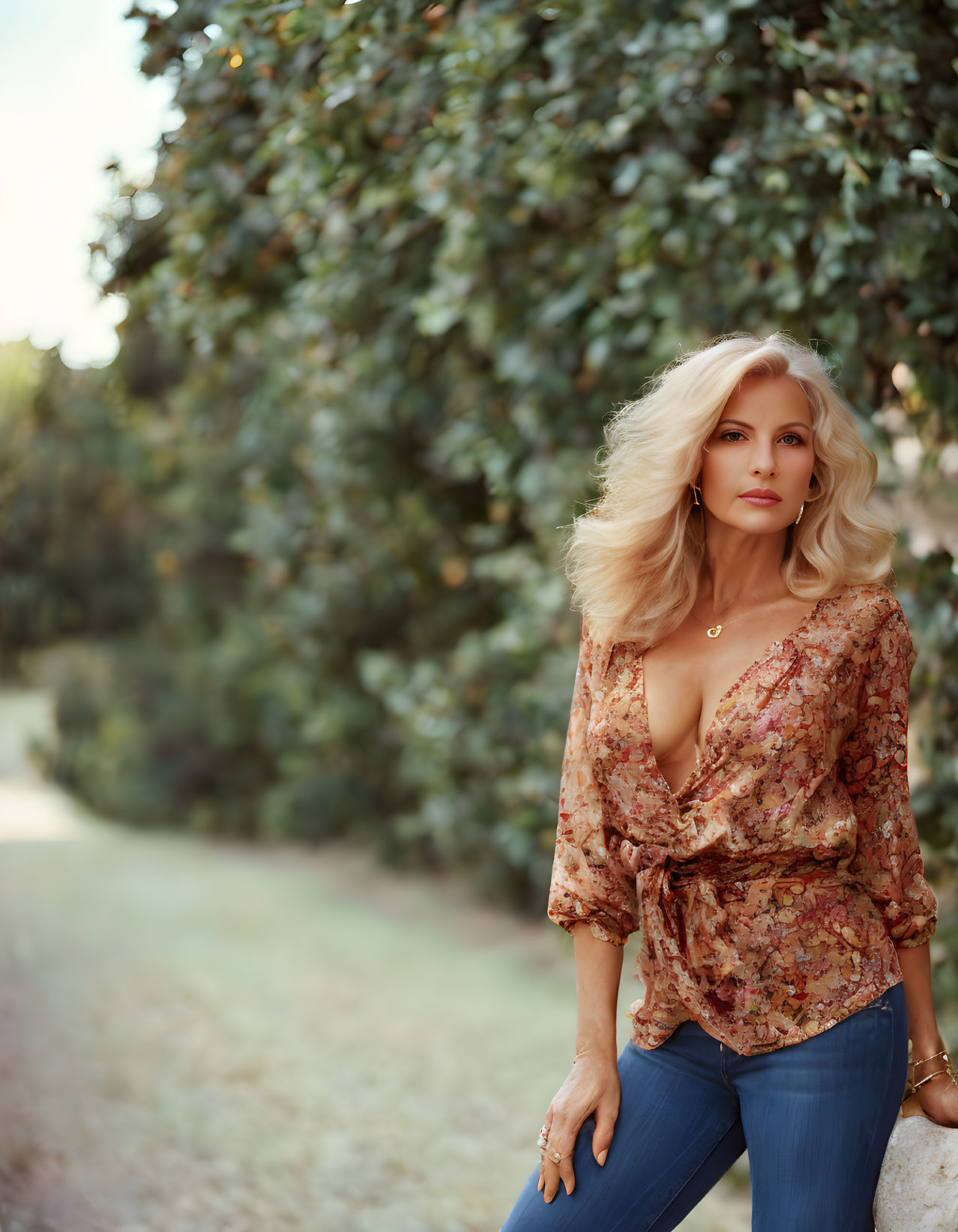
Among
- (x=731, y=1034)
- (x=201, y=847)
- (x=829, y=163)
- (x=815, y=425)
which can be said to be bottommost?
(x=201, y=847)

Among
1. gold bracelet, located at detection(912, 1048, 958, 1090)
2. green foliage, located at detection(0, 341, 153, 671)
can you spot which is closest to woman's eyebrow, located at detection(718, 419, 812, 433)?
gold bracelet, located at detection(912, 1048, 958, 1090)

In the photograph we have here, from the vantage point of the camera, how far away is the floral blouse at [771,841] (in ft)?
4.62

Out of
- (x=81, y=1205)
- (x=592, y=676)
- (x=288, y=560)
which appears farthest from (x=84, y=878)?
(x=592, y=676)

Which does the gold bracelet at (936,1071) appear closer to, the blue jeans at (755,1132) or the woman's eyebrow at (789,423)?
the blue jeans at (755,1132)

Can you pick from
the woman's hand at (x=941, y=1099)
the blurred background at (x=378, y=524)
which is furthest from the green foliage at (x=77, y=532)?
the woman's hand at (x=941, y=1099)

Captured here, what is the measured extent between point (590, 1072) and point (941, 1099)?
46 cm

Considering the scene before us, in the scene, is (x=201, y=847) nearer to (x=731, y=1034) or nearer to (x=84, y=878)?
(x=84, y=878)

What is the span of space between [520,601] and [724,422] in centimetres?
270

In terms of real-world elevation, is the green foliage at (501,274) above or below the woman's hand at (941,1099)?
above

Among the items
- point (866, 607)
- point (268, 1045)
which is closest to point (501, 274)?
point (866, 607)

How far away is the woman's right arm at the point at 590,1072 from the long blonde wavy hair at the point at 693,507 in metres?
0.42

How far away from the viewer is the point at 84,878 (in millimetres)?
7086

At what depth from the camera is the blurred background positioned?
8.09ft

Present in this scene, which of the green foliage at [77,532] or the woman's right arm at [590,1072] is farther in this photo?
the green foliage at [77,532]
